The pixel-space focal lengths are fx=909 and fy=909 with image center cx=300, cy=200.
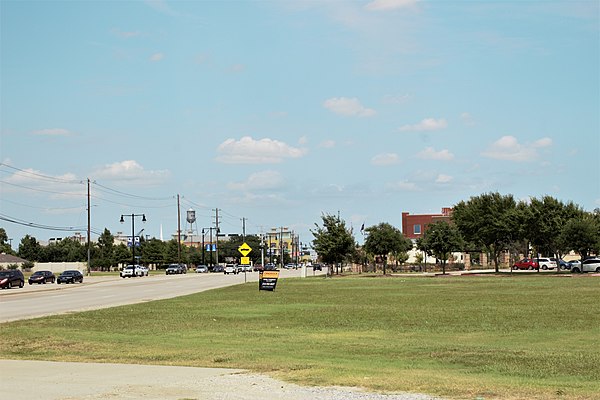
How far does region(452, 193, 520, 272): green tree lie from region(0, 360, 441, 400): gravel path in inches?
3203

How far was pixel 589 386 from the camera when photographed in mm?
13891

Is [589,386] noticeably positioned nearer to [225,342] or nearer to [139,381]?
[139,381]

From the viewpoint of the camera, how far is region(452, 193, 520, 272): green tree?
94.6 metres

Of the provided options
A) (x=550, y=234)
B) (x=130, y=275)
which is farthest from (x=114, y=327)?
(x=130, y=275)

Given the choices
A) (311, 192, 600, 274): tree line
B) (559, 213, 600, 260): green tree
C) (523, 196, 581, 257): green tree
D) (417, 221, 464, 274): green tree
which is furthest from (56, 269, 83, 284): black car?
(559, 213, 600, 260): green tree

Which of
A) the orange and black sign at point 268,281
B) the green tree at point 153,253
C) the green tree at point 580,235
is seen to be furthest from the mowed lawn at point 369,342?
the green tree at point 153,253

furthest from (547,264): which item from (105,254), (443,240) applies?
(105,254)

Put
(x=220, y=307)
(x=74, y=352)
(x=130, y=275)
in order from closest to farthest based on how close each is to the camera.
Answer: (x=74, y=352) → (x=220, y=307) → (x=130, y=275)

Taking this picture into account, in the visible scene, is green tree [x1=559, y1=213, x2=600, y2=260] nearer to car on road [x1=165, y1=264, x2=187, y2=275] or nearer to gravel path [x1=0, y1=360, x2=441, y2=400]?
car on road [x1=165, y1=264, x2=187, y2=275]

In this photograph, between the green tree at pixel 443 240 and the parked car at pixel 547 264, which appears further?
the parked car at pixel 547 264

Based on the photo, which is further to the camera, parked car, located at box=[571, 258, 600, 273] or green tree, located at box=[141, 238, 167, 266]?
green tree, located at box=[141, 238, 167, 266]

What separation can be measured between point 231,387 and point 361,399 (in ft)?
7.56

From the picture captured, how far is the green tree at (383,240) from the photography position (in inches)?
4112

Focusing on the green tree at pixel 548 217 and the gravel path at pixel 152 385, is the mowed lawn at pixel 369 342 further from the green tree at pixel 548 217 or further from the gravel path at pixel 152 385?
the green tree at pixel 548 217
